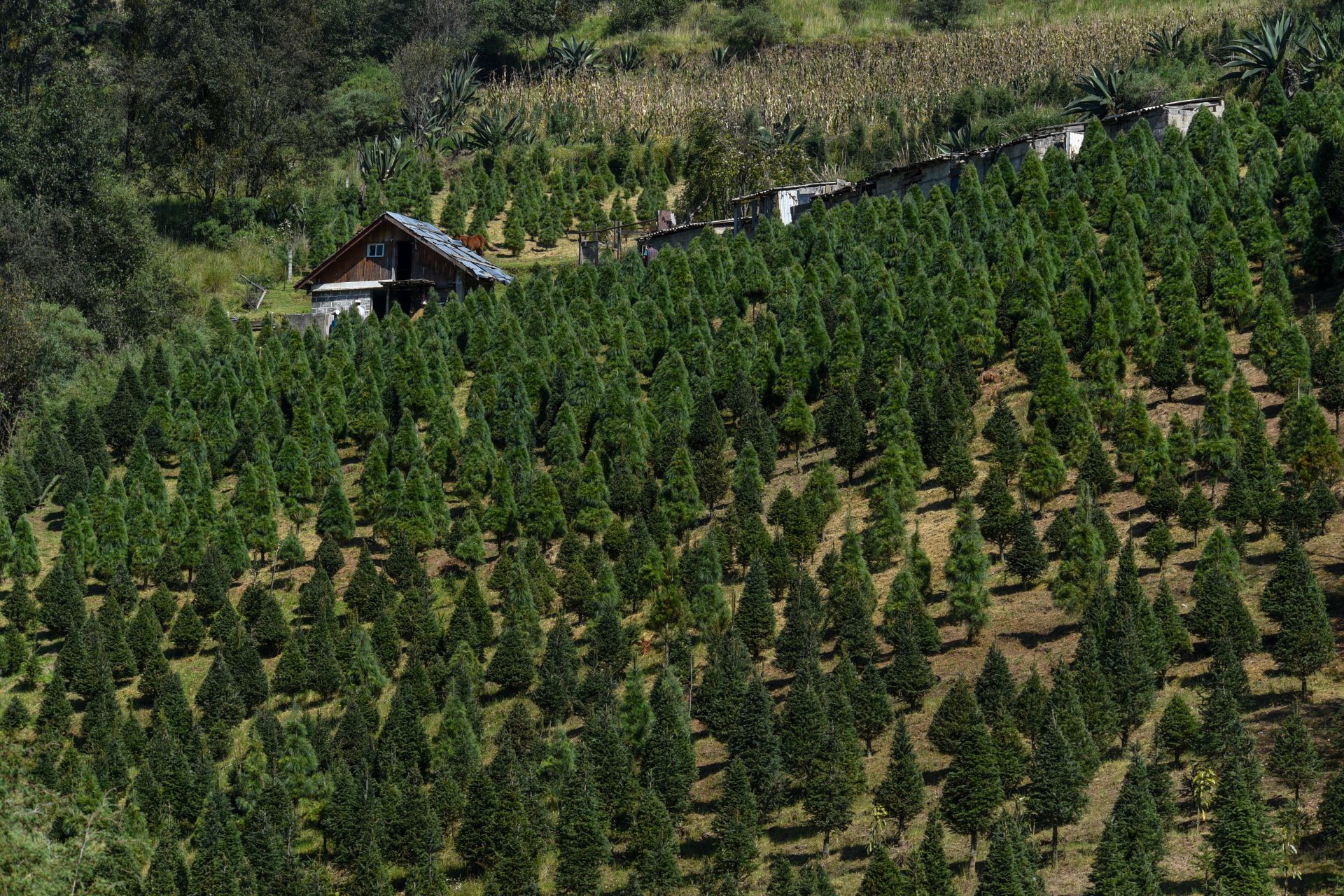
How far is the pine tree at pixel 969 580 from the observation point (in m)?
35.3

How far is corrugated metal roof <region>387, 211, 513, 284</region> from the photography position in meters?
63.0

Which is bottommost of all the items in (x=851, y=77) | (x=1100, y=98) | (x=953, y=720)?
(x=953, y=720)

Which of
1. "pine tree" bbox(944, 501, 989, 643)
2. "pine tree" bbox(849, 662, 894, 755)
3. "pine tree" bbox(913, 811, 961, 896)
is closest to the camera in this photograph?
"pine tree" bbox(913, 811, 961, 896)

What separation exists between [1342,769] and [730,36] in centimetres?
7770

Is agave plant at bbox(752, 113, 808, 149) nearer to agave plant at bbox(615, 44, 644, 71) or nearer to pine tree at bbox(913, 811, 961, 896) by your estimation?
agave plant at bbox(615, 44, 644, 71)

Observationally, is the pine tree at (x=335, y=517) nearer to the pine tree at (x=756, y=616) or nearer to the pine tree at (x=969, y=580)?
the pine tree at (x=756, y=616)

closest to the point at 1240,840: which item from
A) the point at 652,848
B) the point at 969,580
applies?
the point at 652,848

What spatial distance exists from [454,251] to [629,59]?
114ft

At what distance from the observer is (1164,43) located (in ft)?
254

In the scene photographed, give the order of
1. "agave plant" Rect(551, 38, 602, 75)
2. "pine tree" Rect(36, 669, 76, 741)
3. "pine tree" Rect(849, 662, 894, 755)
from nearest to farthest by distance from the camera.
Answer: "pine tree" Rect(849, 662, 894, 755) → "pine tree" Rect(36, 669, 76, 741) → "agave plant" Rect(551, 38, 602, 75)

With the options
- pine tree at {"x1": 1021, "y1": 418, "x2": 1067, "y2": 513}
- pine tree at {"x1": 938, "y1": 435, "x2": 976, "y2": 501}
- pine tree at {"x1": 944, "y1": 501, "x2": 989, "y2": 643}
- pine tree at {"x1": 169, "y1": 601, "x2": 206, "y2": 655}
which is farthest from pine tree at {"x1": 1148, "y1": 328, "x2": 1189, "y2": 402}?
pine tree at {"x1": 169, "y1": 601, "x2": 206, "y2": 655}

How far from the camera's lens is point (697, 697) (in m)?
33.7

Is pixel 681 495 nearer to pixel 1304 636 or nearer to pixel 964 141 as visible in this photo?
pixel 1304 636

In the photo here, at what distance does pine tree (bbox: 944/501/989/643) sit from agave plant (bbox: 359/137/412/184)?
162 ft
